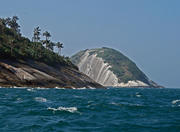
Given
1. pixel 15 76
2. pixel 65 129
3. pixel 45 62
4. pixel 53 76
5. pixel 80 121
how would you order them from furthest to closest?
pixel 45 62
pixel 53 76
pixel 15 76
pixel 80 121
pixel 65 129

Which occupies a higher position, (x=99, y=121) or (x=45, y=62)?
(x=45, y=62)

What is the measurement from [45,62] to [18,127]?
127208mm

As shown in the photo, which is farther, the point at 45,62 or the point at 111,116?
the point at 45,62

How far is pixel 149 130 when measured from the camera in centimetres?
2186

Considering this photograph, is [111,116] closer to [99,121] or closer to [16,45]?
[99,121]

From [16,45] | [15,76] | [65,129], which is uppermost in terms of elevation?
[16,45]

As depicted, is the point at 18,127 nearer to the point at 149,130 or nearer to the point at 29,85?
the point at 149,130

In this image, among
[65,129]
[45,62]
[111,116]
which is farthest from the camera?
[45,62]

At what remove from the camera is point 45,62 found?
148 meters

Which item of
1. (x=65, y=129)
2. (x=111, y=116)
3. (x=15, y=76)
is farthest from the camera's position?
(x=15, y=76)

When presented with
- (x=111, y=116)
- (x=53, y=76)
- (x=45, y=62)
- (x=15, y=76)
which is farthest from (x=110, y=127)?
(x=45, y=62)

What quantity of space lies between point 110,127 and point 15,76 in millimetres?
94739

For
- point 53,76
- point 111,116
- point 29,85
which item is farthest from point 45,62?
point 111,116

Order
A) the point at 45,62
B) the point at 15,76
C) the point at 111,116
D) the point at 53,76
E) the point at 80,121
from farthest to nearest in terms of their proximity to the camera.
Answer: the point at 45,62 → the point at 53,76 → the point at 15,76 → the point at 111,116 → the point at 80,121
